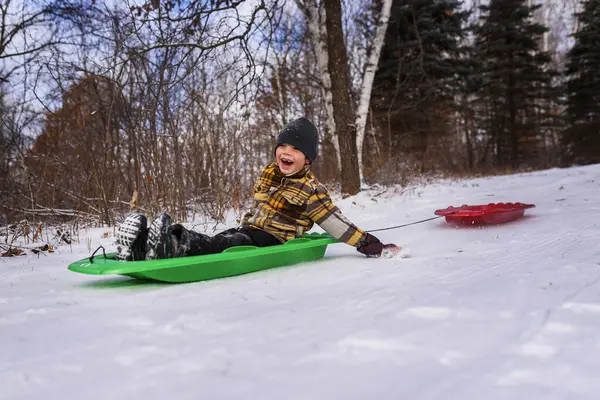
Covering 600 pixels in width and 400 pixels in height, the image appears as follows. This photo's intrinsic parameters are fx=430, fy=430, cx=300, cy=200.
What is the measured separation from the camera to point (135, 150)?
471cm

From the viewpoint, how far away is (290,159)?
2.68 meters

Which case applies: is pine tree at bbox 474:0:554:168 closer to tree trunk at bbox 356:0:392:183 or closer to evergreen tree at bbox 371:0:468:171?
evergreen tree at bbox 371:0:468:171

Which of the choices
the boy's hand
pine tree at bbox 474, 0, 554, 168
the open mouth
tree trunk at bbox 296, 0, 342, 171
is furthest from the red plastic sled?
pine tree at bbox 474, 0, 554, 168

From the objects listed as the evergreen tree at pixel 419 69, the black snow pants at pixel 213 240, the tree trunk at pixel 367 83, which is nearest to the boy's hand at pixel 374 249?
the black snow pants at pixel 213 240

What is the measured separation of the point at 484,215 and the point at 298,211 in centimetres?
164

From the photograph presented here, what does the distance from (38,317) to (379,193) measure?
488cm

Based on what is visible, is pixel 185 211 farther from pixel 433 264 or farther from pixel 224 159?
pixel 433 264

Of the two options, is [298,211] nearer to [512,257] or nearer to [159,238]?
[159,238]

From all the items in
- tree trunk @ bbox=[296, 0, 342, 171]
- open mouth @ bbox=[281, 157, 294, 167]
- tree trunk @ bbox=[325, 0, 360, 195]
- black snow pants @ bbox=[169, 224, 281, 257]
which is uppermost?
tree trunk @ bbox=[296, 0, 342, 171]

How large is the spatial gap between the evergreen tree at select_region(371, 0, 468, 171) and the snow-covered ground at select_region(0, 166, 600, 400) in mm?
10153

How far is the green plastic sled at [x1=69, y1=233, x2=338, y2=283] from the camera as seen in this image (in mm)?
1954

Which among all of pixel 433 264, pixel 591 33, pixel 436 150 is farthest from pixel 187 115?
pixel 591 33

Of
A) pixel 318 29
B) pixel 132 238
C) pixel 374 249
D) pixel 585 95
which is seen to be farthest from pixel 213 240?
pixel 585 95

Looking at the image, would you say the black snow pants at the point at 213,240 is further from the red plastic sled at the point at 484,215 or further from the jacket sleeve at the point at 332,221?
the red plastic sled at the point at 484,215
